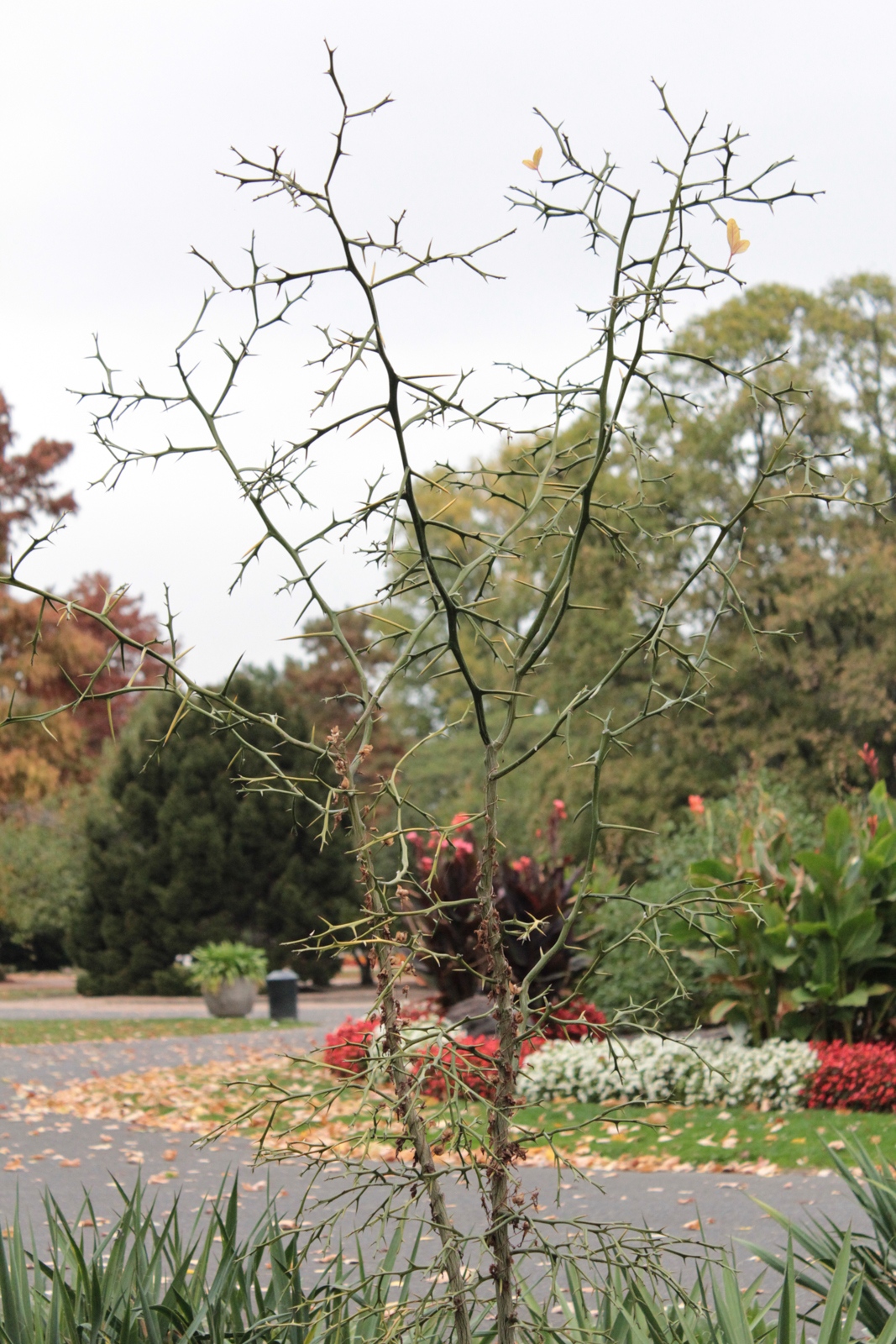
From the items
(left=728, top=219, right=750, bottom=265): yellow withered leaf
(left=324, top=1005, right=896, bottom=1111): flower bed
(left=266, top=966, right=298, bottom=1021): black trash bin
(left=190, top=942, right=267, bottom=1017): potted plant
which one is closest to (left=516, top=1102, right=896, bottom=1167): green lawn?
(left=324, top=1005, right=896, bottom=1111): flower bed

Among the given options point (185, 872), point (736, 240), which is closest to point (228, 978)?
point (185, 872)

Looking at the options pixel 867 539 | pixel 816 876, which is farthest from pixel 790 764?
pixel 816 876

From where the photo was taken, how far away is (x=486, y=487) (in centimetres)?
230

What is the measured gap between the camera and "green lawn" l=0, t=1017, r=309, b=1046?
14.6 m

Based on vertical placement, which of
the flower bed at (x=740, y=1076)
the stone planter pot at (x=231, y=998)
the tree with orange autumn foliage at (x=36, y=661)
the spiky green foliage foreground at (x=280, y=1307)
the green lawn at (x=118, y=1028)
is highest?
the tree with orange autumn foliage at (x=36, y=661)

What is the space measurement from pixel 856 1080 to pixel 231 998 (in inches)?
438

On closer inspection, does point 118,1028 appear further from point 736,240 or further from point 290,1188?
point 736,240

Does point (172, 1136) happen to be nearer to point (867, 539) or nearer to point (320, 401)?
point (320, 401)

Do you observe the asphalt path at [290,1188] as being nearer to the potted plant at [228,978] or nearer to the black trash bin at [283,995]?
the black trash bin at [283,995]

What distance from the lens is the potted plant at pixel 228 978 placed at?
56.2 ft

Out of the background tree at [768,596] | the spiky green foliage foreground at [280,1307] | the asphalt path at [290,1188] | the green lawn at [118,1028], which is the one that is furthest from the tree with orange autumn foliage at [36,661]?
the spiky green foliage foreground at [280,1307]

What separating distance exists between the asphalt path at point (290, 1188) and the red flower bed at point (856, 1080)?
1572 millimetres

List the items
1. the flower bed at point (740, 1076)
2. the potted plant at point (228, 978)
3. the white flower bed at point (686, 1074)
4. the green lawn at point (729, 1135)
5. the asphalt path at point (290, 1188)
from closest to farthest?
the asphalt path at point (290, 1188) < the green lawn at point (729, 1135) < the flower bed at point (740, 1076) < the white flower bed at point (686, 1074) < the potted plant at point (228, 978)

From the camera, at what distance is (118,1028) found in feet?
51.8
